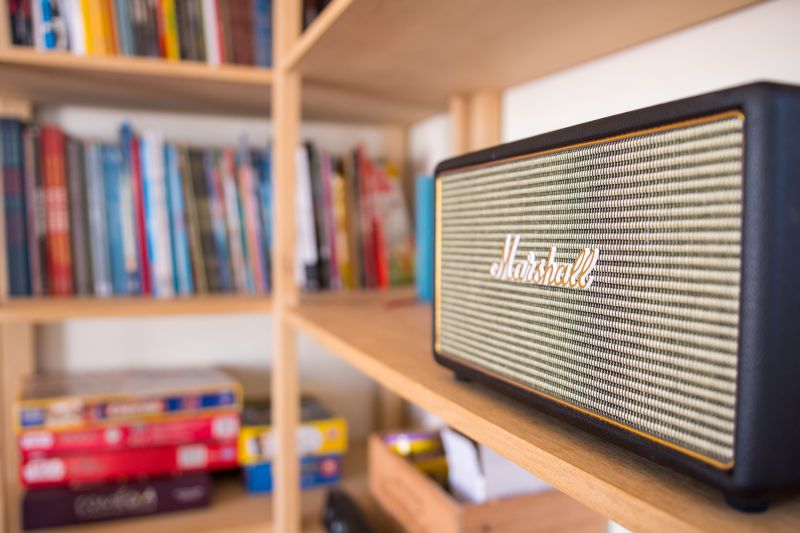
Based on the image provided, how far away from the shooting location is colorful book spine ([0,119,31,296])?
→ 3.76 ft

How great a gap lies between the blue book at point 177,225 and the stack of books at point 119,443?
0.23 m

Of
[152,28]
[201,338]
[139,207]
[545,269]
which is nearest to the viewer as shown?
[545,269]

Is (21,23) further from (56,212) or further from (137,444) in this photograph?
(137,444)

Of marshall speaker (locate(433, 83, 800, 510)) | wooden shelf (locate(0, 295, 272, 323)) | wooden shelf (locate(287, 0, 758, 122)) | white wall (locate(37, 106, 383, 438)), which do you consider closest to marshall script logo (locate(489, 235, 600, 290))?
marshall speaker (locate(433, 83, 800, 510))

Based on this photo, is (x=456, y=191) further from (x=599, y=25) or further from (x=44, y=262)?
(x=44, y=262)

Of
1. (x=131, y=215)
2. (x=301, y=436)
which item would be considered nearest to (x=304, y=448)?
(x=301, y=436)

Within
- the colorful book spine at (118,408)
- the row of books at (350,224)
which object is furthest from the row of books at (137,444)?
the row of books at (350,224)

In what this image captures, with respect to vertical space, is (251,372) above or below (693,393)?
below

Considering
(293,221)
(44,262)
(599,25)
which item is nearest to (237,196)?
(293,221)

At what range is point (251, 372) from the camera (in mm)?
1539

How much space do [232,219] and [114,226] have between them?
0.23m

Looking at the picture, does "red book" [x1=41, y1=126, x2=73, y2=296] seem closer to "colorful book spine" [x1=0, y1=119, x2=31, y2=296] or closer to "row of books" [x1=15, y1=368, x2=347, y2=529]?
"colorful book spine" [x1=0, y1=119, x2=31, y2=296]

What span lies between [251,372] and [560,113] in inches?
39.4

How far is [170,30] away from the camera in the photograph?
1137 millimetres
